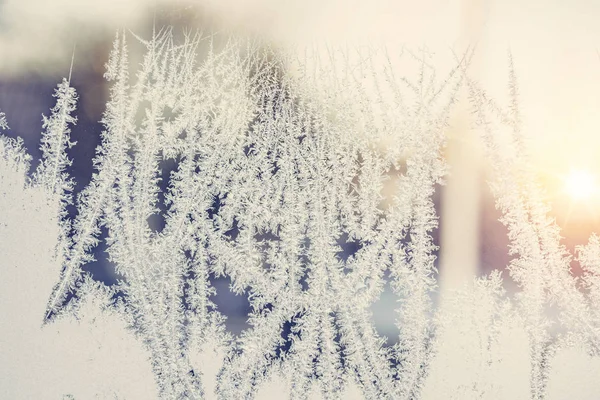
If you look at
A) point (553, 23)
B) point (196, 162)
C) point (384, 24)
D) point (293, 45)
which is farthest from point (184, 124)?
point (553, 23)

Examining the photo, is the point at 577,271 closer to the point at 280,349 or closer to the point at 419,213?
the point at 419,213

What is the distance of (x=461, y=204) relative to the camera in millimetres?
476

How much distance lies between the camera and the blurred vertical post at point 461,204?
1.54 ft

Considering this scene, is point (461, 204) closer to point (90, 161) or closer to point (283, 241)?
point (283, 241)

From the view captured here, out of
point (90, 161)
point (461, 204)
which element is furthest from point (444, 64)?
point (90, 161)

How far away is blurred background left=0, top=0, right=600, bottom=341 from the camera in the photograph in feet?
1.54

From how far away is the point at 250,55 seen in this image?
20.1 inches

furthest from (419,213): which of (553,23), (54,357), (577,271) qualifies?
(54,357)

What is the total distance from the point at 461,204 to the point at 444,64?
0.58 ft

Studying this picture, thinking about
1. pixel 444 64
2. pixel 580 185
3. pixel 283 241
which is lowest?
pixel 283 241

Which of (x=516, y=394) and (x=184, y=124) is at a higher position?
(x=184, y=124)

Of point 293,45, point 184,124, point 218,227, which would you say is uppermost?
point 293,45

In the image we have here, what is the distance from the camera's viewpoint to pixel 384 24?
20.1 inches

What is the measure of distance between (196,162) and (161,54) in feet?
0.50
